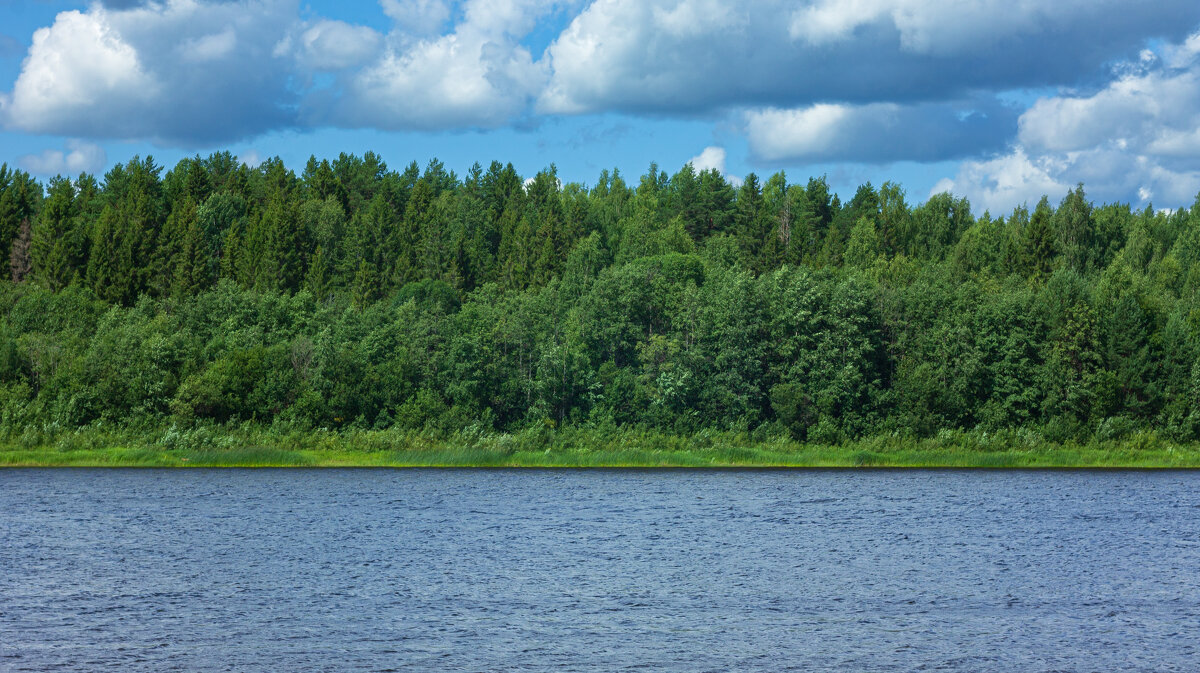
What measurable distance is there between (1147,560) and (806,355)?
5810cm

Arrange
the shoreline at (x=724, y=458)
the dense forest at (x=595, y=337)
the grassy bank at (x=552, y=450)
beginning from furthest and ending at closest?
the dense forest at (x=595, y=337) < the shoreline at (x=724, y=458) < the grassy bank at (x=552, y=450)

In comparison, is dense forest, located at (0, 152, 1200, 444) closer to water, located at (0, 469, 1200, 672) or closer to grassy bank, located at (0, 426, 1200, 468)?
grassy bank, located at (0, 426, 1200, 468)

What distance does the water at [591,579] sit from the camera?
29.8 metres

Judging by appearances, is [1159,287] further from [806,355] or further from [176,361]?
[176,361]

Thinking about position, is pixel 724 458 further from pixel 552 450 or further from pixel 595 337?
pixel 595 337

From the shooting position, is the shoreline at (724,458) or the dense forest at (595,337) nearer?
the shoreline at (724,458)

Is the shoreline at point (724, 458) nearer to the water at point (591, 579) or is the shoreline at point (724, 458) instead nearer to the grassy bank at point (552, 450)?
the grassy bank at point (552, 450)

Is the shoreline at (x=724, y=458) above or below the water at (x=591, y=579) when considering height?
above

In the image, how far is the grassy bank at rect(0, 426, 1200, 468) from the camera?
88.1 m

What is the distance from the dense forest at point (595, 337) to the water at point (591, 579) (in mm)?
25798

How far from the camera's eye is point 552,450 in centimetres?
9694

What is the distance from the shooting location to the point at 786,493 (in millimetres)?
73750

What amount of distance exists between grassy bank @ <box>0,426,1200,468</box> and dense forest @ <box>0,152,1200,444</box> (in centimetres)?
193

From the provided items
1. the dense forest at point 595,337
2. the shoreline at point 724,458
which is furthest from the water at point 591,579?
the dense forest at point 595,337
